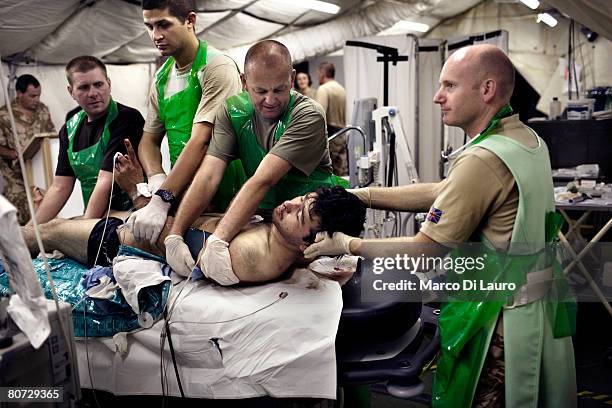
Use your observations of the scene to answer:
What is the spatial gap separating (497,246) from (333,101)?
14.9ft

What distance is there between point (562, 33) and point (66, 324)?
754 cm

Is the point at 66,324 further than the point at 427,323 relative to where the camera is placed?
No

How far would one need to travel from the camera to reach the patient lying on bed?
1.77 m

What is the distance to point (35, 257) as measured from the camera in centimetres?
241

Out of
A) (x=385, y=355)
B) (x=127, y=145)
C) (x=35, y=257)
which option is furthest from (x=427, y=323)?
(x=35, y=257)

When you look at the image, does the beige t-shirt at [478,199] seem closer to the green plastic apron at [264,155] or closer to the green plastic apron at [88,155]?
the green plastic apron at [264,155]

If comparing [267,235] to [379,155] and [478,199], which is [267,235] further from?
[379,155]

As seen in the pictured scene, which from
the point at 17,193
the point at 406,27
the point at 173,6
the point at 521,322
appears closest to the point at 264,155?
the point at 173,6

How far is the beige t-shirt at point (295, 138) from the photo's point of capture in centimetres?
195

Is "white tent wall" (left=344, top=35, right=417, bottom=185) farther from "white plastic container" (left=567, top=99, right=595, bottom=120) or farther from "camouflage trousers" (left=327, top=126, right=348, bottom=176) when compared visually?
"white plastic container" (left=567, top=99, right=595, bottom=120)

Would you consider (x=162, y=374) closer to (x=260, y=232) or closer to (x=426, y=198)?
(x=260, y=232)

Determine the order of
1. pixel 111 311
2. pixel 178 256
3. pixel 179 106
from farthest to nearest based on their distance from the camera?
pixel 179 106 < pixel 178 256 < pixel 111 311

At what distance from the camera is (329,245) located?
69.3 inches

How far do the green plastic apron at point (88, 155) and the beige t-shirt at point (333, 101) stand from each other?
3.42 m
